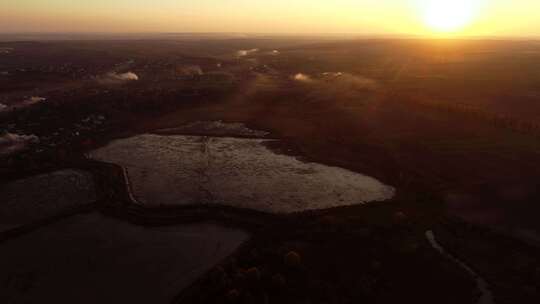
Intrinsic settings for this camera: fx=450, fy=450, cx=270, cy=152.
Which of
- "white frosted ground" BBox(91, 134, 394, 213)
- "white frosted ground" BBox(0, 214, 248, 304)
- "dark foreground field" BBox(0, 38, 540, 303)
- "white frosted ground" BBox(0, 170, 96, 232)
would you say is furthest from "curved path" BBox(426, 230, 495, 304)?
"white frosted ground" BBox(0, 170, 96, 232)

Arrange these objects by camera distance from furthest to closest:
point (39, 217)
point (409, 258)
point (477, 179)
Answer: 1. point (477, 179)
2. point (39, 217)
3. point (409, 258)

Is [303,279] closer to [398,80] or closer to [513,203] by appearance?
[513,203]

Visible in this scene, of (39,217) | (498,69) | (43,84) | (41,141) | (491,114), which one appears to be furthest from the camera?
(498,69)

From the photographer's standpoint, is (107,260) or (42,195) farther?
(42,195)

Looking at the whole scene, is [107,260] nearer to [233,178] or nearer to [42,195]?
[42,195]

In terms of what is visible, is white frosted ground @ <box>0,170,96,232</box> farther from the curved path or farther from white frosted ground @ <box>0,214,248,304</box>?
the curved path

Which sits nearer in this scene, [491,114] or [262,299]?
[262,299]

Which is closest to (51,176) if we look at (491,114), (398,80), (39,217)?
(39,217)

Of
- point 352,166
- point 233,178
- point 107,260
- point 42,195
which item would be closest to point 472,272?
point 352,166
